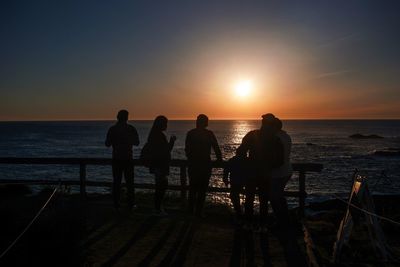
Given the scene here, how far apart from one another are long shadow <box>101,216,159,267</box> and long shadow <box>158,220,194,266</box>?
64 cm

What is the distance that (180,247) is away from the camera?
683 cm

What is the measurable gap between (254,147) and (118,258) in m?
3.18

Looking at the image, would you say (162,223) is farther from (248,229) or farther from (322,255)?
(322,255)

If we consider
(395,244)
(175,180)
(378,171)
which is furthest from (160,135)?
(378,171)

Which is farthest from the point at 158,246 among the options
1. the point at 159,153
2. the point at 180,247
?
the point at 159,153

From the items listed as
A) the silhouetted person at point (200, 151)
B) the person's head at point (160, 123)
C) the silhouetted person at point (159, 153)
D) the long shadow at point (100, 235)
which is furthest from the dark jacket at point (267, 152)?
the long shadow at point (100, 235)

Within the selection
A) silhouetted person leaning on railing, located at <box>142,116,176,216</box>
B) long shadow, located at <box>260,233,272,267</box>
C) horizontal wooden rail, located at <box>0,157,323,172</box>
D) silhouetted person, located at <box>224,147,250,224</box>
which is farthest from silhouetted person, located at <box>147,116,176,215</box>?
long shadow, located at <box>260,233,272,267</box>

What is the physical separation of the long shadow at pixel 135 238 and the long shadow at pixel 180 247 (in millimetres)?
641

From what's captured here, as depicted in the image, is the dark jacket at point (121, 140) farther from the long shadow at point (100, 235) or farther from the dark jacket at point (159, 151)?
the long shadow at point (100, 235)

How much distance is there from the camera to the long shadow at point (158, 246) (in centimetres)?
604

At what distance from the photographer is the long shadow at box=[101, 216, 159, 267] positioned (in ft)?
20.0

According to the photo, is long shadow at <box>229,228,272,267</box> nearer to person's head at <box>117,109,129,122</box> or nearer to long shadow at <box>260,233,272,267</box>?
long shadow at <box>260,233,272,267</box>

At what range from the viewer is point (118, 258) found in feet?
20.3

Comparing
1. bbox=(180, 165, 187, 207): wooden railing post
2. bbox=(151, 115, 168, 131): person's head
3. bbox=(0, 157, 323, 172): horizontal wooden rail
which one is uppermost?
bbox=(151, 115, 168, 131): person's head
